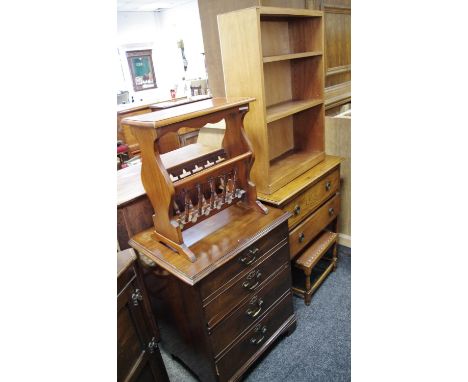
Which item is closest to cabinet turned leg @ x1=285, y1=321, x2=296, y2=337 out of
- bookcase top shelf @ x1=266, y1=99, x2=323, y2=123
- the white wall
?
bookcase top shelf @ x1=266, y1=99, x2=323, y2=123

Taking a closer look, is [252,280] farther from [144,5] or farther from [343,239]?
[144,5]

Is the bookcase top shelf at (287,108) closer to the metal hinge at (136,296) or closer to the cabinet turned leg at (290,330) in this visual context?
the metal hinge at (136,296)

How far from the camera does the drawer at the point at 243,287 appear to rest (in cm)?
132

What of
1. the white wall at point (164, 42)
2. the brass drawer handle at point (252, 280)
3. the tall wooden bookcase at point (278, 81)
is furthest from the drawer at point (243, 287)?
the white wall at point (164, 42)

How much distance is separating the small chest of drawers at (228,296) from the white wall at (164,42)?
657 cm

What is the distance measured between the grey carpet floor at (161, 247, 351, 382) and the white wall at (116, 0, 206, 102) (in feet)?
21.3

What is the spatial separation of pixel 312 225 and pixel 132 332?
1226 millimetres

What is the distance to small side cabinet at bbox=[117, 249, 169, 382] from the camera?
40.9 inches

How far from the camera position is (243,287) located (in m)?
1.43

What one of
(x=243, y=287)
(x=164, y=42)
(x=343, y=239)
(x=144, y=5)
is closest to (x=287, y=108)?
(x=243, y=287)
